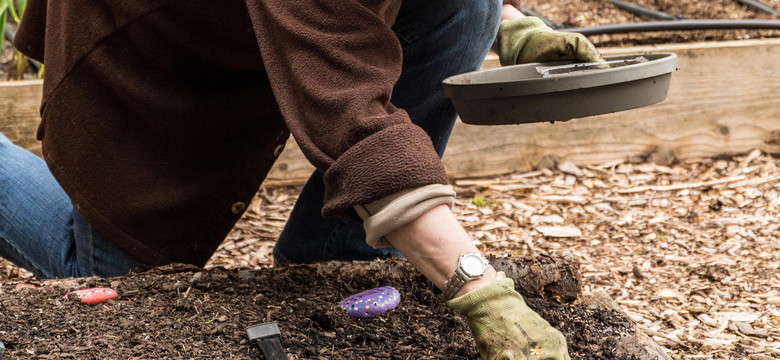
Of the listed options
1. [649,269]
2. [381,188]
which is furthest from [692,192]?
[381,188]

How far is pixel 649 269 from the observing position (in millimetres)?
1933

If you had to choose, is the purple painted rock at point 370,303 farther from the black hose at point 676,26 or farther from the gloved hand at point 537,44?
the black hose at point 676,26

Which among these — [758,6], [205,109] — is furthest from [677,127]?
[205,109]

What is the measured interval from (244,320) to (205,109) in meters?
0.39

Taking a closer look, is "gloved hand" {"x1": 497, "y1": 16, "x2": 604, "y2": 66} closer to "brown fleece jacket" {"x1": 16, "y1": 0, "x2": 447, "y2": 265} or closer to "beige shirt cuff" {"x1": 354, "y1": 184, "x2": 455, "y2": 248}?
"brown fleece jacket" {"x1": 16, "y1": 0, "x2": 447, "y2": 265}

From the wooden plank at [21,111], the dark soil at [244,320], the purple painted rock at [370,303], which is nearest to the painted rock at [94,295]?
the dark soil at [244,320]

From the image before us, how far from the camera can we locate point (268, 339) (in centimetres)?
119

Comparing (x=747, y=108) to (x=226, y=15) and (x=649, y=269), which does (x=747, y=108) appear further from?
(x=226, y=15)

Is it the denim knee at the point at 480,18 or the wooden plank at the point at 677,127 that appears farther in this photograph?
the wooden plank at the point at 677,127

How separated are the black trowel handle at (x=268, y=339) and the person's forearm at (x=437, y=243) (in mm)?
272

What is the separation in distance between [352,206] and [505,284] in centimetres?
24

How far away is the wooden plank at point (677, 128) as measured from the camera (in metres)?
2.47

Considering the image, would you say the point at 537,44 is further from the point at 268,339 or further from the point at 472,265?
the point at 268,339

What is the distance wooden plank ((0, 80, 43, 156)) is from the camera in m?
2.16
